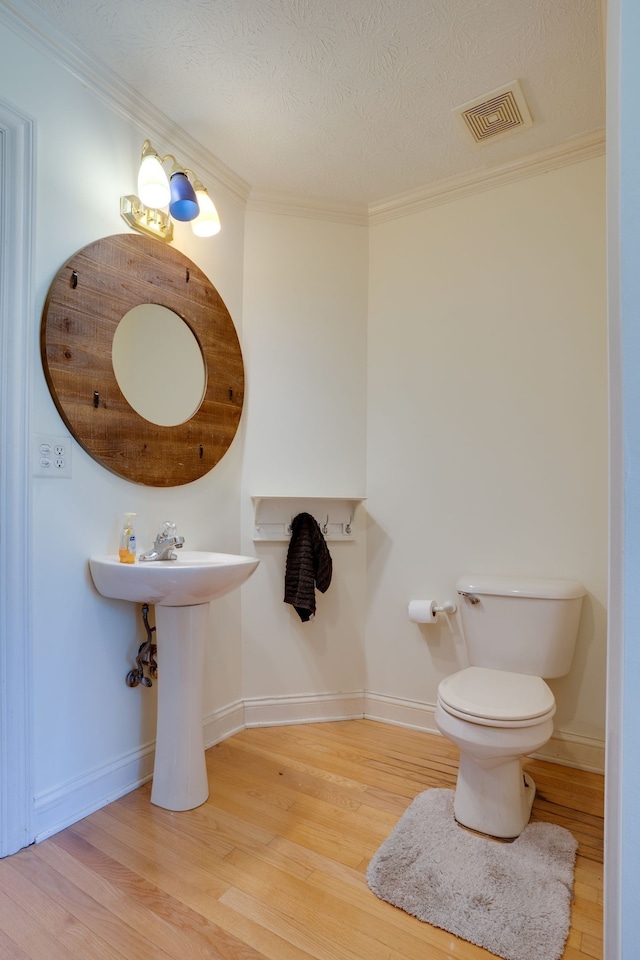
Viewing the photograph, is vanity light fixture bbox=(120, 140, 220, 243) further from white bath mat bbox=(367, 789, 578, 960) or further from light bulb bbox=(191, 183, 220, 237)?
white bath mat bbox=(367, 789, 578, 960)

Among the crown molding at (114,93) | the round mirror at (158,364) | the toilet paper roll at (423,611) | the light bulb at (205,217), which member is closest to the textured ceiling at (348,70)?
the crown molding at (114,93)

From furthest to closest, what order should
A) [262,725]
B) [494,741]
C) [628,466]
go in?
1. [262,725]
2. [494,741]
3. [628,466]

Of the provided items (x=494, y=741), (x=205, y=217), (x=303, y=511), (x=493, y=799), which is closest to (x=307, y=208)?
(x=205, y=217)

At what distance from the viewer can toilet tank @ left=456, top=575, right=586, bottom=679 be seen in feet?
5.94

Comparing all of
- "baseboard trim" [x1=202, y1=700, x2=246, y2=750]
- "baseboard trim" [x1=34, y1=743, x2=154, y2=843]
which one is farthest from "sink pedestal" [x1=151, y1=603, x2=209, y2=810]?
"baseboard trim" [x1=202, y1=700, x2=246, y2=750]

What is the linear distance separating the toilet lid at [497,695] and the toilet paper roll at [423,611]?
13.3 inches

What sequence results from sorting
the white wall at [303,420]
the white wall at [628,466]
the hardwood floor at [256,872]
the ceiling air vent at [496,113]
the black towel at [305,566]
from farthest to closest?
the white wall at [303,420] < the black towel at [305,566] < the ceiling air vent at [496,113] < the hardwood floor at [256,872] < the white wall at [628,466]

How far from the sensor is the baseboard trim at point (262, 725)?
1.54m

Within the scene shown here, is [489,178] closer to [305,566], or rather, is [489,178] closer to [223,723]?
[305,566]

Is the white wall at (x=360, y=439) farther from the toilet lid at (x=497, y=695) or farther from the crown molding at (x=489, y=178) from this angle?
the toilet lid at (x=497, y=695)

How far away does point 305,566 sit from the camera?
2180mm

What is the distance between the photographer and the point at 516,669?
184cm

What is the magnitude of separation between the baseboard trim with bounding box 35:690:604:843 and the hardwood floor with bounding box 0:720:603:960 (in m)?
0.05

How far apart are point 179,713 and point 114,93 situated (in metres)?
2.09
